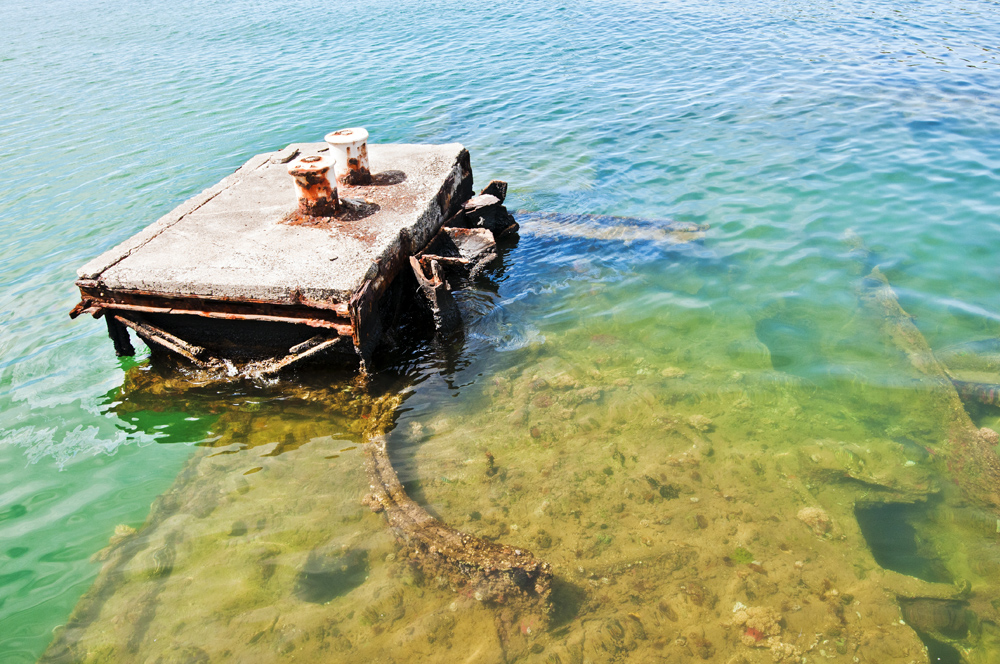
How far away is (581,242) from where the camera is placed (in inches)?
282

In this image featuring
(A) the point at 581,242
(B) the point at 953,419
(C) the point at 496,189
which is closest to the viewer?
(B) the point at 953,419

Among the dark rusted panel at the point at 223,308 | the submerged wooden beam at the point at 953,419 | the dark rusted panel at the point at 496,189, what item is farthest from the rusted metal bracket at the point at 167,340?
the submerged wooden beam at the point at 953,419

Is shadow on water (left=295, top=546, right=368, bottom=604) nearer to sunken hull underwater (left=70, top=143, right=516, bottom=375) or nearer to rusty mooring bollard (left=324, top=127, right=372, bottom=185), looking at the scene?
sunken hull underwater (left=70, top=143, right=516, bottom=375)

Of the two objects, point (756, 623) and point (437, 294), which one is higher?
point (437, 294)

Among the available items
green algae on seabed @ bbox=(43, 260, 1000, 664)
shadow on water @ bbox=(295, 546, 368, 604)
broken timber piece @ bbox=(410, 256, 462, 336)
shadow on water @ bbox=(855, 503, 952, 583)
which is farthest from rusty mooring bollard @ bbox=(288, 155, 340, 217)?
shadow on water @ bbox=(855, 503, 952, 583)

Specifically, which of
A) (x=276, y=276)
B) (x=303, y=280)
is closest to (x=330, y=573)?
(x=303, y=280)

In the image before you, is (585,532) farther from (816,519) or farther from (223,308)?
(223,308)

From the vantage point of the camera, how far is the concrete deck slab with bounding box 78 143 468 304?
4.36m

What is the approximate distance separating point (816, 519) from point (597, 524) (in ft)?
4.60

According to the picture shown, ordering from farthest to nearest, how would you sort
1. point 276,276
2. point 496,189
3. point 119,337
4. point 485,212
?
point 496,189 → point 485,212 → point 119,337 → point 276,276

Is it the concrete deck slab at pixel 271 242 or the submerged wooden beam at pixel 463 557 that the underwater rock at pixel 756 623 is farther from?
the concrete deck slab at pixel 271 242

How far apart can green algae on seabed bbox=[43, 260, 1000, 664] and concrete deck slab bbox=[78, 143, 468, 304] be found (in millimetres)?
1021

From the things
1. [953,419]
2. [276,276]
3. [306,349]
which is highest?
[276,276]

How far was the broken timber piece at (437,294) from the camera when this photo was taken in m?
4.96
